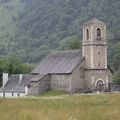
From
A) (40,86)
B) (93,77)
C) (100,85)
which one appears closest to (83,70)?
(93,77)

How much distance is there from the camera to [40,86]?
68.9 metres

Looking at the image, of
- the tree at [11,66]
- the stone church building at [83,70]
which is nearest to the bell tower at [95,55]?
the stone church building at [83,70]

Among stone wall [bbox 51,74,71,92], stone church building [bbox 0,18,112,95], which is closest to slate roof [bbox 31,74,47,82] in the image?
stone church building [bbox 0,18,112,95]

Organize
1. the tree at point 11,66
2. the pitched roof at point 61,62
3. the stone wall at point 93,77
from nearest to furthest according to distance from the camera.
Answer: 1. the pitched roof at point 61,62
2. the stone wall at point 93,77
3. the tree at point 11,66

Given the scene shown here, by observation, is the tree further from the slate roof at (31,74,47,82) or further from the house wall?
the house wall

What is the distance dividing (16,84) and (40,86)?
860 centimetres

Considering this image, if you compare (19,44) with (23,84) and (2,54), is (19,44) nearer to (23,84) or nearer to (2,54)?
(2,54)

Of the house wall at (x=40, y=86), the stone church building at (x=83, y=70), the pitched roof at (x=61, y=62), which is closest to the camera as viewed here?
the stone church building at (x=83, y=70)

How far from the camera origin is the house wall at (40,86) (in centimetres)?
6862

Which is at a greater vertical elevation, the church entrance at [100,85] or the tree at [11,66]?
the tree at [11,66]

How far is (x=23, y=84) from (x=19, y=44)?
12412 cm

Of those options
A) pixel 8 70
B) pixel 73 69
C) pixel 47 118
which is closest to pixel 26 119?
pixel 47 118

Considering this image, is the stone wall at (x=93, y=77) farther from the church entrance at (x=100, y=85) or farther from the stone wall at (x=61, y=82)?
the stone wall at (x=61, y=82)

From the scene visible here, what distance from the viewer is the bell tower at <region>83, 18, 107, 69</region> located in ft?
220
